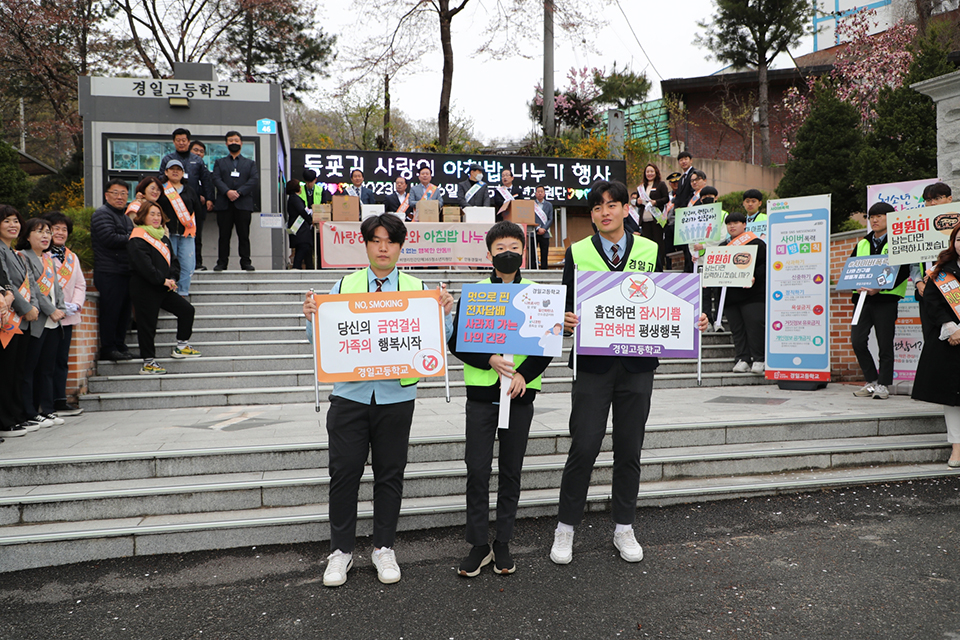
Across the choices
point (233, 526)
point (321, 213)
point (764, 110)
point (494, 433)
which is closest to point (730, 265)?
point (494, 433)

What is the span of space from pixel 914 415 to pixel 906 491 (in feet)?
4.09

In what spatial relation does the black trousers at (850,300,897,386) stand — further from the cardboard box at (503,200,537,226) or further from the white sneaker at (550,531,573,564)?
the cardboard box at (503,200,537,226)

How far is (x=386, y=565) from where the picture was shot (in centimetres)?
334

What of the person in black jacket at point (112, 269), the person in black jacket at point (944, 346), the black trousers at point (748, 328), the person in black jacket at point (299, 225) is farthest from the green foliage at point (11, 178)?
the person in black jacket at point (944, 346)

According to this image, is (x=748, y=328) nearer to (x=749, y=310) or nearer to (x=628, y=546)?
(x=749, y=310)

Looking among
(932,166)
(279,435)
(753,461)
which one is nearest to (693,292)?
(753,461)

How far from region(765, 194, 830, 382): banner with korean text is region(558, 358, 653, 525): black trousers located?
15.1ft

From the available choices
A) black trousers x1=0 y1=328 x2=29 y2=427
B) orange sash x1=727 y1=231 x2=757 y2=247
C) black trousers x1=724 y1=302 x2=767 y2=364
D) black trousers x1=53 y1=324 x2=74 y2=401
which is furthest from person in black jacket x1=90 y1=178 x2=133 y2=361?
black trousers x1=724 y1=302 x2=767 y2=364

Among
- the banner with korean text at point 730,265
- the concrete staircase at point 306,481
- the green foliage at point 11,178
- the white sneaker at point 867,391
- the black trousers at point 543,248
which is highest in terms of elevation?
the green foliage at point 11,178

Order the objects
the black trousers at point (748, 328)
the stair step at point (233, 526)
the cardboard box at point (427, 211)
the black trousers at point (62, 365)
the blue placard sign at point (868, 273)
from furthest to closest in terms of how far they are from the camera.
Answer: the cardboard box at point (427, 211)
the black trousers at point (748, 328)
the blue placard sign at point (868, 273)
the black trousers at point (62, 365)
the stair step at point (233, 526)

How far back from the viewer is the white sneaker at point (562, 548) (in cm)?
349

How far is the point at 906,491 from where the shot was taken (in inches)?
179

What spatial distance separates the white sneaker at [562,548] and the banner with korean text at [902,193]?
232 inches

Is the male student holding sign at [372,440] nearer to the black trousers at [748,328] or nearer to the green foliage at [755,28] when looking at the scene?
the black trousers at [748,328]
